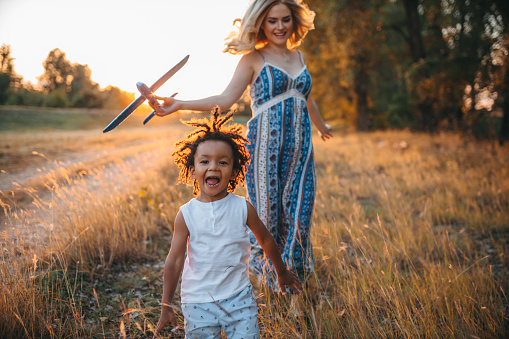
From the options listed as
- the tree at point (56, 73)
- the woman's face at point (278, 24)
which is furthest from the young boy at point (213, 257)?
the tree at point (56, 73)

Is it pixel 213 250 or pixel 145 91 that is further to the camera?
pixel 145 91

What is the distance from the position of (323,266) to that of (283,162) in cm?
117

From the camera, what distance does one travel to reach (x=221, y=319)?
1.53 metres

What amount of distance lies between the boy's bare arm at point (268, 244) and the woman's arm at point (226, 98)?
30.4 inches

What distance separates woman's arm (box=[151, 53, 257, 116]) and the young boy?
425 millimetres

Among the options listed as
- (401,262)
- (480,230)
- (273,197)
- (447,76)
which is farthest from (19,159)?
(447,76)

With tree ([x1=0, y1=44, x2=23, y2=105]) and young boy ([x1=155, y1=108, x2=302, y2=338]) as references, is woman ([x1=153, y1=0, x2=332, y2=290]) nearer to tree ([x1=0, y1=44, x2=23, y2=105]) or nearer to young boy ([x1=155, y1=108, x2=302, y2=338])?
young boy ([x1=155, y1=108, x2=302, y2=338])

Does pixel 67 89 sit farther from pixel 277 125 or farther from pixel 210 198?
pixel 210 198

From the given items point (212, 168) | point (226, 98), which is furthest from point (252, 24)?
point (212, 168)

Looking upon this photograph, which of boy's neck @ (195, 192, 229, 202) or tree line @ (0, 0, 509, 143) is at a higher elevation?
tree line @ (0, 0, 509, 143)

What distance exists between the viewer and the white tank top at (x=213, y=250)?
153 centimetres

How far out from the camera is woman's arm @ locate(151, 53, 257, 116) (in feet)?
Result: 6.13

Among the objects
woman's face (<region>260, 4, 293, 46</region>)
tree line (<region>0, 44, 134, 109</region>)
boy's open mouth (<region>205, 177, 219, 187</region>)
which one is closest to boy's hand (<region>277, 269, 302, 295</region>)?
boy's open mouth (<region>205, 177, 219, 187</region>)

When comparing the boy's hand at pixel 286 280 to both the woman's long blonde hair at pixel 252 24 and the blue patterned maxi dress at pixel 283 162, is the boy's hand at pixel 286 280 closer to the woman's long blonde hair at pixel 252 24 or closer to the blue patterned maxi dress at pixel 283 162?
the blue patterned maxi dress at pixel 283 162
